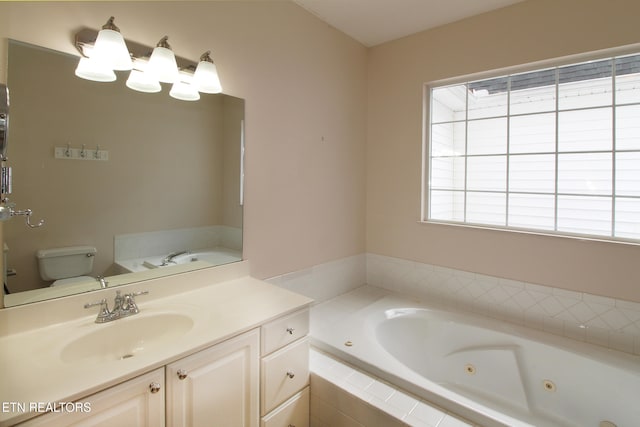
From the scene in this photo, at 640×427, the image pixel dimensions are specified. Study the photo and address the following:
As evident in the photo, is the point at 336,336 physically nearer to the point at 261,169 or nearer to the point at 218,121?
the point at 261,169

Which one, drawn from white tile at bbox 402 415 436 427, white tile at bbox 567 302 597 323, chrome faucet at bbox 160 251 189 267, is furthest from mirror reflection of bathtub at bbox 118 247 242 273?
white tile at bbox 567 302 597 323

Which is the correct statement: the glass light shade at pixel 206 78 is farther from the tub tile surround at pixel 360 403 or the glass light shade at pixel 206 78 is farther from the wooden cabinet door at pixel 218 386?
the tub tile surround at pixel 360 403

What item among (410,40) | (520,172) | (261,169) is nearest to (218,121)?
(261,169)

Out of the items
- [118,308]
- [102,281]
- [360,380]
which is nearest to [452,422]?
[360,380]

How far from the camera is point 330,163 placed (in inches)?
99.5

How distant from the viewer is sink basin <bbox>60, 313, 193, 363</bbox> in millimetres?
1175

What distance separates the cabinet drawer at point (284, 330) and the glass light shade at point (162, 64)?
1.21 m

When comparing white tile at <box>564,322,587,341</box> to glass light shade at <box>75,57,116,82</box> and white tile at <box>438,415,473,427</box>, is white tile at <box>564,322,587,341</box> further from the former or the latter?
glass light shade at <box>75,57,116,82</box>

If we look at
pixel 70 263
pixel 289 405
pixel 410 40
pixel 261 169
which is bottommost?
pixel 289 405

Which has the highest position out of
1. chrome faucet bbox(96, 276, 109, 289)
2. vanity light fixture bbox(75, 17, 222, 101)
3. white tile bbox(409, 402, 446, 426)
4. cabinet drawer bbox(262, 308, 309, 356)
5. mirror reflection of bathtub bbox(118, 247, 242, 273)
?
vanity light fixture bbox(75, 17, 222, 101)

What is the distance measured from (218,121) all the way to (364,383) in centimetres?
157

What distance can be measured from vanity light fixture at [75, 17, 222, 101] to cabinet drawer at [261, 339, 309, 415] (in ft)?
4.40

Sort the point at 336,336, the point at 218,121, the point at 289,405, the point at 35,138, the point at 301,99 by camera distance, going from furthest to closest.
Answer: the point at 301,99, the point at 336,336, the point at 218,121, the point at 289,405, the point at 35,138

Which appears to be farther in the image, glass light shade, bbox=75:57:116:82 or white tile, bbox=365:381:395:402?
white tile, bbox=365:381:395:402
